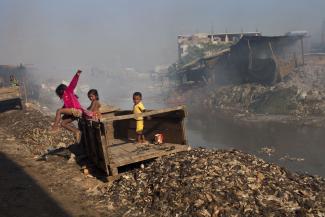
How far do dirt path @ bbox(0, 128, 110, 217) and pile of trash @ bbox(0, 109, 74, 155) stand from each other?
1344 mm

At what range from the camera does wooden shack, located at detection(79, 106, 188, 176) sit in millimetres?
6438

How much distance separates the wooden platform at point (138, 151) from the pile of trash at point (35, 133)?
10.2 ft

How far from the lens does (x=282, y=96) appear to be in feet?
68.4

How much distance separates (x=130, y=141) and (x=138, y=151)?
1.32 meters

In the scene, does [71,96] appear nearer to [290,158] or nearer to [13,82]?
[290,158]

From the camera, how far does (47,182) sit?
6953mm

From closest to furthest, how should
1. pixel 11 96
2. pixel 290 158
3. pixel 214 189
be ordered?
pixel 214 189, pixel 290 158, pixel 11 96

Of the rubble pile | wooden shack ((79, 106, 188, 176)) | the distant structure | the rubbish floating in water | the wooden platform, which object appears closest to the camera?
wooden shack ((79, 106, 188, 176))

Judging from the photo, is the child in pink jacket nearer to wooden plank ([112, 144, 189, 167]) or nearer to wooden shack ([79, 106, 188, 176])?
wooden shack ([79, 106, 188, 176])

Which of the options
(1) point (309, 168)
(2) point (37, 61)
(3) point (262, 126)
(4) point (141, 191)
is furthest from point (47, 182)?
(2) point (37, 61)

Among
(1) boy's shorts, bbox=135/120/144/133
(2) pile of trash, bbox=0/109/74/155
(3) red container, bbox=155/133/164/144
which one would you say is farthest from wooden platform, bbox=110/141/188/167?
(2) pile of trash, bbox=0/109/74/155

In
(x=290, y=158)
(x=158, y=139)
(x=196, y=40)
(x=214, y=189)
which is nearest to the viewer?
(x=214, y=189)

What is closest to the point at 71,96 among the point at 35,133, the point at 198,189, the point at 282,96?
the point at 198,189

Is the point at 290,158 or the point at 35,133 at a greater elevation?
the point at 35,133
